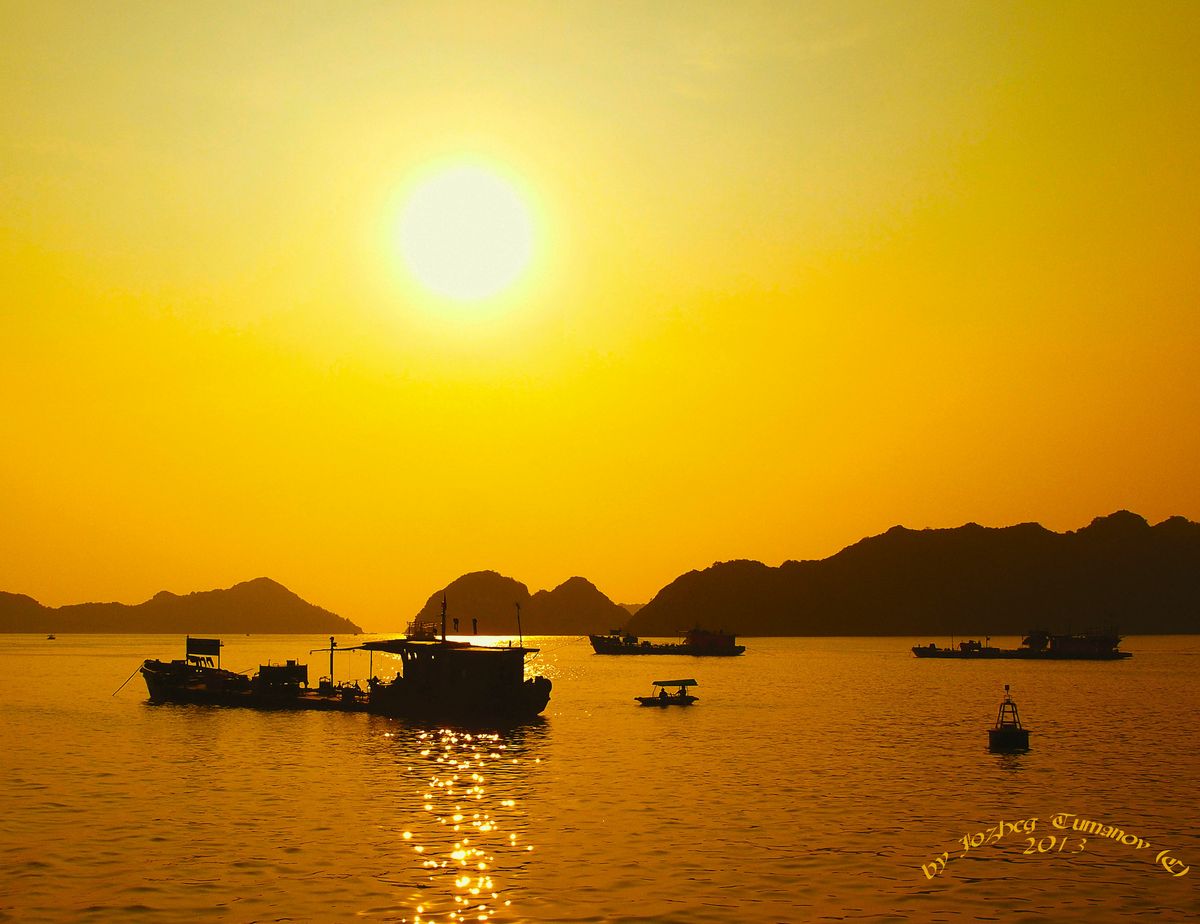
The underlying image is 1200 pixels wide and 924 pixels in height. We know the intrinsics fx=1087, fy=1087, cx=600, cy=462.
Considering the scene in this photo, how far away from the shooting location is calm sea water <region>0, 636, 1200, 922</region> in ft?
105

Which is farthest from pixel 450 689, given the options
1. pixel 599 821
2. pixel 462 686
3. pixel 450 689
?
pixel 599 821

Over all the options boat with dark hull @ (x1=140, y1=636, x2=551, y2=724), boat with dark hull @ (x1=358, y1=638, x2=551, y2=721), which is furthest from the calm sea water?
boat with dark hull @ (x1=358, y1=638, x2=551, y2=721)

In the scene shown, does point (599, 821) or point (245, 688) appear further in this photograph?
point (245, 688)

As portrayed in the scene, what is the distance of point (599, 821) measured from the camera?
44.8 meters

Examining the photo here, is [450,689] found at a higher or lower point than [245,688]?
higher

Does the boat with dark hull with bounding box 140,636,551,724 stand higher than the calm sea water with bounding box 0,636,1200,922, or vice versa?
the boat with dark hull with bounding box 140,636,551,724

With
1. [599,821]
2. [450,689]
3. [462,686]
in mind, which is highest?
[462,686]

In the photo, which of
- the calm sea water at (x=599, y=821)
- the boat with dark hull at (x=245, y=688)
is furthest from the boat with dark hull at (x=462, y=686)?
the boat with dark hull at (x=245, y=688)

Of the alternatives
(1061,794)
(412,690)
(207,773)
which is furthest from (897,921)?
(412,690)

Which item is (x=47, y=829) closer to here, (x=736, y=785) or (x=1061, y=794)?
(x=736, y=785)

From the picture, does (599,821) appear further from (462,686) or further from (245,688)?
(245,688)

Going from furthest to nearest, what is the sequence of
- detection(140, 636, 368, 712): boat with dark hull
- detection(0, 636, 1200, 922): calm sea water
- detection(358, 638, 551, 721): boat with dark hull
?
detection(140, 636, 368, 712): boat with dark hull, detection(358, 638, 551, 721): boat with dark hull, detection(0, 636, 1200, 922): calm sea water

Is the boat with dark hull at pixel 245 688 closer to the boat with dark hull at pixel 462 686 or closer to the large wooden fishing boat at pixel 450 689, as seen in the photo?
the large wooden fishing boat at pixel 450 689

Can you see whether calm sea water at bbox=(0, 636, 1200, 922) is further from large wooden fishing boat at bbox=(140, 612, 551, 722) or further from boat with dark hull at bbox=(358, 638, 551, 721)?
boat with dark hull at bbox=(358, 638, 551, 721)
